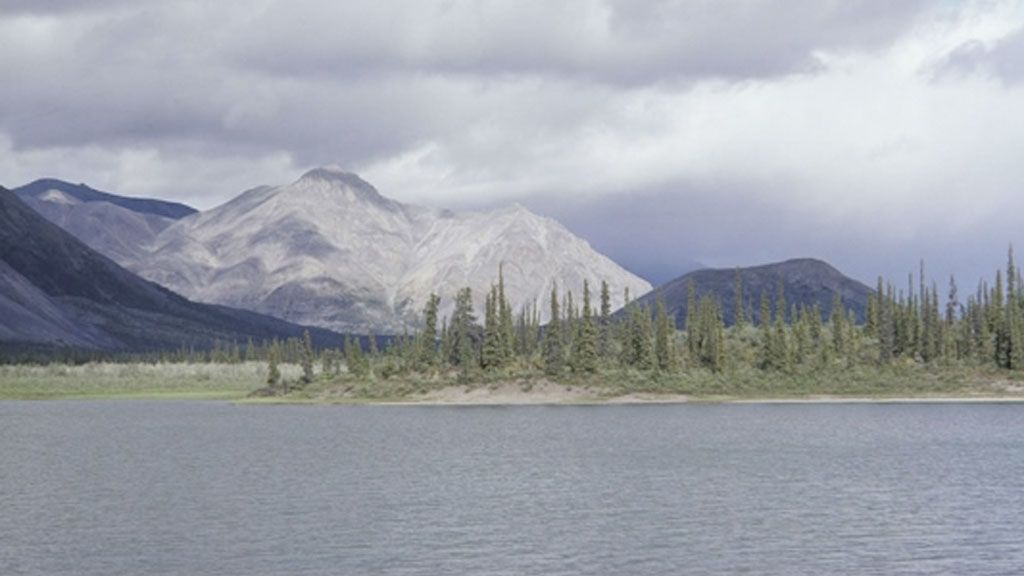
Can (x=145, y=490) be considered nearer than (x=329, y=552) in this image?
No

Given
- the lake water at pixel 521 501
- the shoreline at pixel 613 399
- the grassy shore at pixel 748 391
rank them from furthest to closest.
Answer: the grassy shore at pixel 748 391 → the shoreline at pixel 613 399 → the lake water at pixel 521 501

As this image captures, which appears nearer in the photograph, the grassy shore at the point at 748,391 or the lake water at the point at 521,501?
the lake water at the point at 521,501

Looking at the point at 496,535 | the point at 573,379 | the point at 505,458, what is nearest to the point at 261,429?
the point at 505,458

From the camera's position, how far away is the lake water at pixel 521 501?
4991cm

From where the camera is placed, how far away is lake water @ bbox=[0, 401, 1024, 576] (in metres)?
49.9

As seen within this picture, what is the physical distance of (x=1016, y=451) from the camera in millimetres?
95875

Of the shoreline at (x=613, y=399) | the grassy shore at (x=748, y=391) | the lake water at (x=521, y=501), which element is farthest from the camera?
the grassy shore at (x=748, y=391)

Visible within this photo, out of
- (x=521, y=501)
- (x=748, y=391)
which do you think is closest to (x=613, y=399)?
(x=748, y=391)

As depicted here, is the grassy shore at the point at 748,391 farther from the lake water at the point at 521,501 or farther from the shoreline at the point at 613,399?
the lake water at the point at 521,501

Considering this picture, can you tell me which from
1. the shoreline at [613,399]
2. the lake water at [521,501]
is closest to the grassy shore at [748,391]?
the shoreline at [613,399]

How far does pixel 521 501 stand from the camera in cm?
Answer: 6831

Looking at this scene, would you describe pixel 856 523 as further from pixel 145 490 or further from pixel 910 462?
pixel 145 490

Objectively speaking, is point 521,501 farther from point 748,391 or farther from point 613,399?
point 748,391

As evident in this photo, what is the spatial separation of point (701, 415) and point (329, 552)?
10813 centimetres
